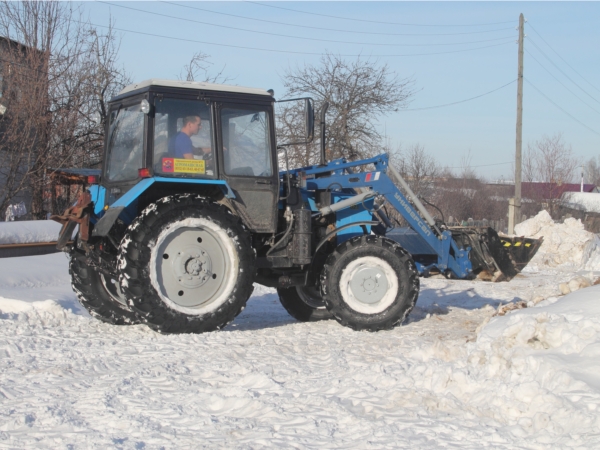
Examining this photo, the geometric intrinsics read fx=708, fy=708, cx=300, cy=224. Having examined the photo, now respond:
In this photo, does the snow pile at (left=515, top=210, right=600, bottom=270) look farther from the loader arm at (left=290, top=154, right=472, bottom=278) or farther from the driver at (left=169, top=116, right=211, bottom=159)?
the driver at (left=169, top=116, right=211, bottom=159)

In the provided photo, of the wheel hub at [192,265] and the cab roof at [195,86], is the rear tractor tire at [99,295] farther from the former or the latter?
the cab roof at [195,86]

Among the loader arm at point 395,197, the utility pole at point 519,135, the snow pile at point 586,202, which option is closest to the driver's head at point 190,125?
the loader arm at point 395,197

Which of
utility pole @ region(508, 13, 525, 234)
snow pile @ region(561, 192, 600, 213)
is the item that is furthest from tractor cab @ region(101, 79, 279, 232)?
snow pile @ region(561, 192, 600, 213)

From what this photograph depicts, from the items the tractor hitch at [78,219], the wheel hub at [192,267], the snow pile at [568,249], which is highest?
the tractor hitch at [78,219]

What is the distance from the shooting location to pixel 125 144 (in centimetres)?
767

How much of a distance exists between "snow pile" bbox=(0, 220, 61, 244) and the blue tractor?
5125 mm

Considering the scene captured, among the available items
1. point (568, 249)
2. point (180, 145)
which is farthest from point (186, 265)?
point (568, 249)

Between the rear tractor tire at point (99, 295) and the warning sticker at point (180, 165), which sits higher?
the warning sticker at point (180, 165)

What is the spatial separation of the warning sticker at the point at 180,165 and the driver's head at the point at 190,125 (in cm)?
31

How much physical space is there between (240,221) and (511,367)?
3.41 meters

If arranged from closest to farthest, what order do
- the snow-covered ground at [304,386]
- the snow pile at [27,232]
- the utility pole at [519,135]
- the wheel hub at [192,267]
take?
the snow-covered ground at [304,386], the wheel hub at [192,267], the snow pile at [27,232], the utility pole at [519,135]

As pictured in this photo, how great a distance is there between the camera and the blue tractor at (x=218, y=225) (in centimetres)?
692

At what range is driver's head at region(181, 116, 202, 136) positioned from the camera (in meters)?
7.36

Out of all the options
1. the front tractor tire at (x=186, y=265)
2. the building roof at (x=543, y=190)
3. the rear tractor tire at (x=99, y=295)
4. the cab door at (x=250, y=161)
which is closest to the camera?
the front tractor tire at (x=186, y=265)
